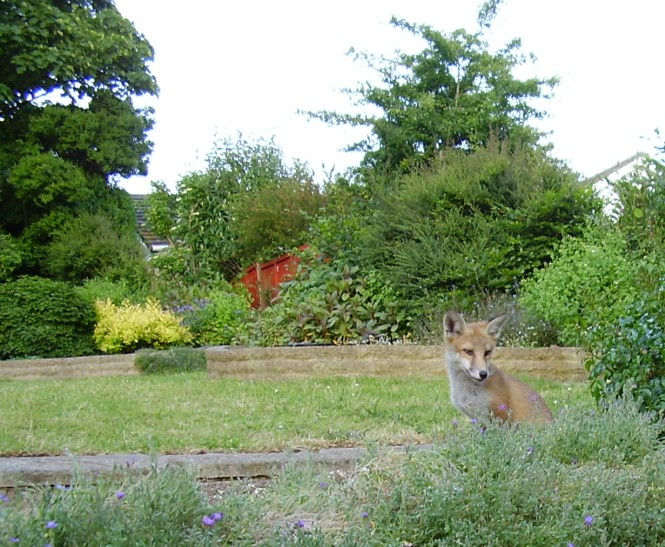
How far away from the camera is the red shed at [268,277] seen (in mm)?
13503

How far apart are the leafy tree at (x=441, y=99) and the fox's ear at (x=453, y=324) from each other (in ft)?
44.9

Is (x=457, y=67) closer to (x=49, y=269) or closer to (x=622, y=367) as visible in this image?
(x=49, y=269)

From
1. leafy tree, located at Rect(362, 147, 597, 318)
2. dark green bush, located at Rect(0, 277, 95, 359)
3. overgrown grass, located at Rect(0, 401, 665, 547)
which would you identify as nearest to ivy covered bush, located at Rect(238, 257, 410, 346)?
leafy tree, located at Rect(362, 147, 597, 318)

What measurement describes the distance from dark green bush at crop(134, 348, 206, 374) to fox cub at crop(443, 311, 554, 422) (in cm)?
538

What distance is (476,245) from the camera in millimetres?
9773

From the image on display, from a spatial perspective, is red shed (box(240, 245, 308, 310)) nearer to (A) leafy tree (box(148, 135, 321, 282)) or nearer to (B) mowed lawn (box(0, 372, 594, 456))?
(A) leafy tree (box(148, 135, 321, 282))

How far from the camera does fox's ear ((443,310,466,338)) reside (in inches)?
196

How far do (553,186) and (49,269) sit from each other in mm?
10423

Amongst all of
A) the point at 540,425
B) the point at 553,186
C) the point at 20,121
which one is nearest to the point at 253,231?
the point at 20,121

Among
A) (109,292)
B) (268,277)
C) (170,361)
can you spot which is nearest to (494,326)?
(170,361)

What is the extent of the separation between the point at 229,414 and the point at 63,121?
41.9ft

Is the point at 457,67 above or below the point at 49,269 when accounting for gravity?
above

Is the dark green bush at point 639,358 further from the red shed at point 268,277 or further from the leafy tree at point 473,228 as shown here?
the red shed at point 268,277

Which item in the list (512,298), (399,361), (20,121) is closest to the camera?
(399,361)
